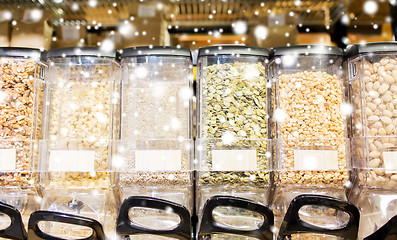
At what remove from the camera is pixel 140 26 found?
50.6 inches

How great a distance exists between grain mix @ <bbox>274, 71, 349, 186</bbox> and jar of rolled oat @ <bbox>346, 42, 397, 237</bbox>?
0.05 meters

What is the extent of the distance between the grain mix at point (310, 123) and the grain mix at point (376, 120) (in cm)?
5

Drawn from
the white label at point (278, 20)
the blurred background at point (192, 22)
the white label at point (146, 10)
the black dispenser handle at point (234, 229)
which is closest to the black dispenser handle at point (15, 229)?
the black dispenser handle at point (234, 229)

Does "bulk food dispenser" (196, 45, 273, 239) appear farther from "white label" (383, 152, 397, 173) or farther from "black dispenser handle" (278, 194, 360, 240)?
"white label" (383, 152, 397, 173)

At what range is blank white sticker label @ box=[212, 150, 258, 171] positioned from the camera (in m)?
0.98

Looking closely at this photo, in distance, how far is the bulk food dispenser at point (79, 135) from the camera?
1002 mm

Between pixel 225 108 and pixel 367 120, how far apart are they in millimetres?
414

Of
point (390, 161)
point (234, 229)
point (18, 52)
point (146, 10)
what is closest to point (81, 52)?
point (18, 52)

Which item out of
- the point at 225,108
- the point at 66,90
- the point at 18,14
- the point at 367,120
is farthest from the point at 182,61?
the point at 18,14

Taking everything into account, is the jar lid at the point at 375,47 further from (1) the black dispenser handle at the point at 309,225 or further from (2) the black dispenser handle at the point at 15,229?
(2) the black dispenser handle at the point at 15,229

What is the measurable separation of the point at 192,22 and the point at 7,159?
793 millimetres

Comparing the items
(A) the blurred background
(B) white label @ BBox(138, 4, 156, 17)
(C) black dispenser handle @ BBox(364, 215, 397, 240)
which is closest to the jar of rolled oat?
(C) black dispenser handle @ BBox(364, 215, 397, 240)

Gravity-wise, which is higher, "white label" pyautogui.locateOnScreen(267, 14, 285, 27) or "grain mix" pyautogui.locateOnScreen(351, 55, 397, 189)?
Answer: "white label" pyautogui.locateOnScreen(267, 14, 285, 27)

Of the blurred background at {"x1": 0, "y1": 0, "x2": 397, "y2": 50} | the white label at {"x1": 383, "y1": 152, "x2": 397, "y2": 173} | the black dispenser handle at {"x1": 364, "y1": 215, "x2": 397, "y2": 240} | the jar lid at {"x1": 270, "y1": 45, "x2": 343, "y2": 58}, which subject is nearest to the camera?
the black dispenser handle at {"x1": 364, "y1": 215, "x2": 397, "y2": 240}
